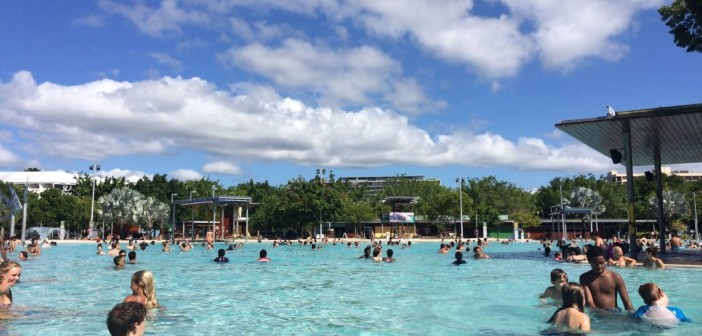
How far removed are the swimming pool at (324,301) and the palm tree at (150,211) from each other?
50604mm

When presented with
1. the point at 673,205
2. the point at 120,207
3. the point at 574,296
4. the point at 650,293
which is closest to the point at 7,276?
the point at 574,296

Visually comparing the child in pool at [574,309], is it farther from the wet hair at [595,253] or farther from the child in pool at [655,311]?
the child in pool at [655,311]

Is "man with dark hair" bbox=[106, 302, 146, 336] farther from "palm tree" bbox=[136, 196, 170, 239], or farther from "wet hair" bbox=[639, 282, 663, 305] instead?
"palm tree" bbox=[136, 196, 170, 239]

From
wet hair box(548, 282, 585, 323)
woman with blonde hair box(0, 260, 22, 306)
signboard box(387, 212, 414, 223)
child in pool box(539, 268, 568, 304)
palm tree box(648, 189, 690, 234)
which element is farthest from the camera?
signboard box(387, 212, 414, 223)

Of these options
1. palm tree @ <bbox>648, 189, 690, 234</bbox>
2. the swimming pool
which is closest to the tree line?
palm tree @ <bbox>648, 189, 690, 234</bbox>

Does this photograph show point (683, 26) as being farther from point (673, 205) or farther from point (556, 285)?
point (673, 205)

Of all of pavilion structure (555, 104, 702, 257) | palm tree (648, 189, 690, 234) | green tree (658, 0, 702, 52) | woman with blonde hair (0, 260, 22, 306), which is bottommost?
woman with blonde hair (0, 260, 22, 306)

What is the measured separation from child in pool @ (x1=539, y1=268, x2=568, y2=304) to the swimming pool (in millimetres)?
201

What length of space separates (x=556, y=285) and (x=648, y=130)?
14011mm

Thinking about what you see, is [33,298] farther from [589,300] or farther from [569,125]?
[569,125]

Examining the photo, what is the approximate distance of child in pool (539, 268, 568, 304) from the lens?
916cm

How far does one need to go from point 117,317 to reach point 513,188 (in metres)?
90.5

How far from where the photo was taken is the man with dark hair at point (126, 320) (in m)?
3.57

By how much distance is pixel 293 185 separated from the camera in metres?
68.7
